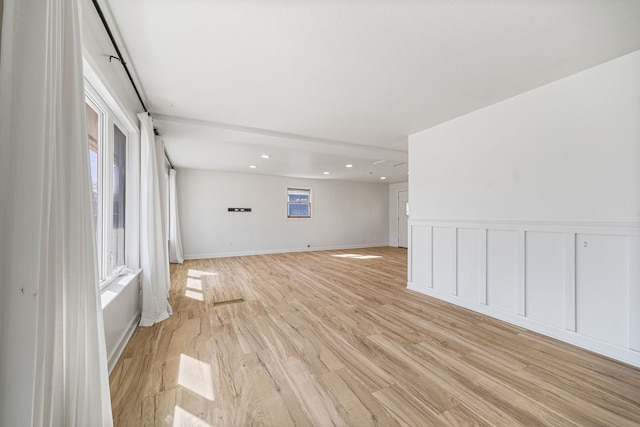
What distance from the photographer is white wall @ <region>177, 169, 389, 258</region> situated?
6.52 metres

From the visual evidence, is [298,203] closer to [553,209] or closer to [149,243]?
[149,243]

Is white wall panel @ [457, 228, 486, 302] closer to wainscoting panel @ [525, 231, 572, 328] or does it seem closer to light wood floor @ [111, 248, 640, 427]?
light wood floor @ [111, 248, 640, 427]

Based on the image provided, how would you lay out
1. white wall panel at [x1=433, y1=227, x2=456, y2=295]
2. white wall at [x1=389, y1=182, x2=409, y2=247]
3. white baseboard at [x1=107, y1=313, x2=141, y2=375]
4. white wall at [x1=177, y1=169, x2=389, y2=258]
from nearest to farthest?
1. white baseboard at [x1=107, y1=313, x2=141, y2=375]
2. white wall panel at [x1=433, y1=227, x2=456, y2=295]
3. white wall at [x1=177, y1=169, x2=389, y2=258]
4. white wall at [x1=389, y1=182, x2=409, y2=247]

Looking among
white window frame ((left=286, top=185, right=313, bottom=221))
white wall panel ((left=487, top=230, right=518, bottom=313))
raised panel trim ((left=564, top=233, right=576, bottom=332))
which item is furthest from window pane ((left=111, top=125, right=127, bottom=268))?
white window frame ((left=286, top=185, right=313, bottom=221))

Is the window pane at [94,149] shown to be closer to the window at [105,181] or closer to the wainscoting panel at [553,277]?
the window at [105,181]

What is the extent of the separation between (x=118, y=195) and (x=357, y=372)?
2791 mm

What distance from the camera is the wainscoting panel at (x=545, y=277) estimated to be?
2230mm

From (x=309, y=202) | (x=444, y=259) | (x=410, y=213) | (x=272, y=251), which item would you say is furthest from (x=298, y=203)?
(x=444, y=259)

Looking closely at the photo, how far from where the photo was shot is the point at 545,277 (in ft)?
7.64

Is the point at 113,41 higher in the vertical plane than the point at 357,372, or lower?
higher

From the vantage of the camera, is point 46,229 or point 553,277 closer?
point 46,229

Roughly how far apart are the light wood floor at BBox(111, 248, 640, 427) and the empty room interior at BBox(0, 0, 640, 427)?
0.02 metres

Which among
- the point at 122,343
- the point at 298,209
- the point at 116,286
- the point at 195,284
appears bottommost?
the point at 195,284

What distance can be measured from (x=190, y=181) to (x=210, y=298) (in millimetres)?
4202
